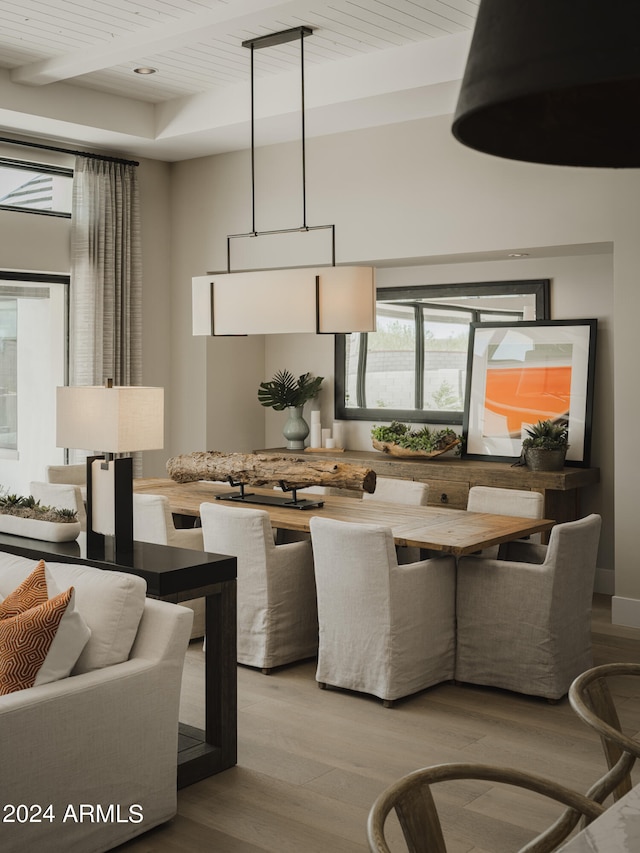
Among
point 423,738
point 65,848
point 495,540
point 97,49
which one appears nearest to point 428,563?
point 495,540

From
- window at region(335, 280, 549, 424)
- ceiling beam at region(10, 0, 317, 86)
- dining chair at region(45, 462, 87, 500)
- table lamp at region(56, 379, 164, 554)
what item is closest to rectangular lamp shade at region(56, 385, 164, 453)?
table lamp at region(56, 379, 164, 554)

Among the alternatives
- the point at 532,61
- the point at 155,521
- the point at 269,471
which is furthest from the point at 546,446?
the point at 532,61

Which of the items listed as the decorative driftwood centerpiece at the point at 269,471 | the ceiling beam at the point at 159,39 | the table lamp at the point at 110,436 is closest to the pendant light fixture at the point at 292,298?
the ceiling beam at the point at 159,39

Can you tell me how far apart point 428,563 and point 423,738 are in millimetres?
837

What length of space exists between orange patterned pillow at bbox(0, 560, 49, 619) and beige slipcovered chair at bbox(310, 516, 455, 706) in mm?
1542

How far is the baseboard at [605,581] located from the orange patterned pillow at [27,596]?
4144 millimetres

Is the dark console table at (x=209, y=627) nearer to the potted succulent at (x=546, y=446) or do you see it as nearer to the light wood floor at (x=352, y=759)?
the light wood floor at (x=352, y=759)

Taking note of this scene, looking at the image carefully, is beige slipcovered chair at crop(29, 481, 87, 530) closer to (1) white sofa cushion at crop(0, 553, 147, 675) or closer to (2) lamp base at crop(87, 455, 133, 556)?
(2) lamp base at crop(87, 455, 133, 556)

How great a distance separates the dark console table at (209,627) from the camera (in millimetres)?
3330

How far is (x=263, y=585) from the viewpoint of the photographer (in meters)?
4.59

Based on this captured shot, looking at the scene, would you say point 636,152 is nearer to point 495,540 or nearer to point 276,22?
point 495,540

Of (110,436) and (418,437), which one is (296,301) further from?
(418,437)

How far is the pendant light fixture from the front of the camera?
15.7 ft

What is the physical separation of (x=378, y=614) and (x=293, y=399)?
10.9ft
